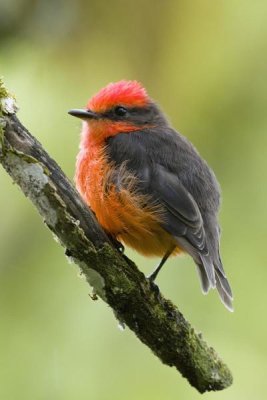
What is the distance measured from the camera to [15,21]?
574 centimetres

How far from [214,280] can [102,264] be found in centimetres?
78

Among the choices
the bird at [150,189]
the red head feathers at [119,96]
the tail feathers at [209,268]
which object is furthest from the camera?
the red head feathers at [119,96]

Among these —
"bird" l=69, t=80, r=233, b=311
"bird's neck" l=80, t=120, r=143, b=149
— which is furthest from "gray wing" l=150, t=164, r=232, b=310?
"bird's neck" l=80, t=120, r=143, b=149

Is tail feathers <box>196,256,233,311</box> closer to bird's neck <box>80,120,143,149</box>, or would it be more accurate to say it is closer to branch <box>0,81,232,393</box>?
branch <box>0,81,232,393</box>

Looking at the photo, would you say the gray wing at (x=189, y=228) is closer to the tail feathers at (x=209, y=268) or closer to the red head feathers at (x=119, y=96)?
the tail feathers at (x=209, y=268)

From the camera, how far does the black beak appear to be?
17.1ft

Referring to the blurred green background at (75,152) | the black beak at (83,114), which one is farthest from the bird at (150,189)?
the blurred green background at (75,152)

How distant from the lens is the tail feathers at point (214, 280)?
459 centimetres

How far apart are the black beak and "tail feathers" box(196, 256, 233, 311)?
1.22 m

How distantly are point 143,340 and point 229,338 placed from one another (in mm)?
708

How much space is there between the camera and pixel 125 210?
469 centimetres

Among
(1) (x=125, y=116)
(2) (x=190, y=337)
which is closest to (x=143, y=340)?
(2) (x=190, y=337)

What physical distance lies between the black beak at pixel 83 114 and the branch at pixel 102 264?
1305 mm

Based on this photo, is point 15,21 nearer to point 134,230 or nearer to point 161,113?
point 161,113
